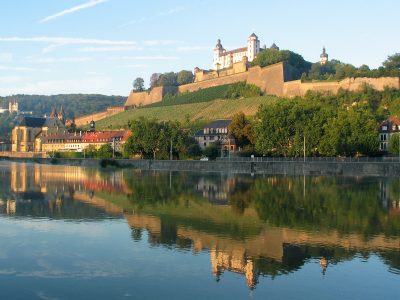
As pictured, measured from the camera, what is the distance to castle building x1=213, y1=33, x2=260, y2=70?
175 meters

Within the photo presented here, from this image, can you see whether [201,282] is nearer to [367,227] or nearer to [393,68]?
[367,227]

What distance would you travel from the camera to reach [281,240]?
19188 millimetres

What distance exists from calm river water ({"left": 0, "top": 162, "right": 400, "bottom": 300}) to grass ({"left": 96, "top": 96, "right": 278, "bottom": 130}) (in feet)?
282

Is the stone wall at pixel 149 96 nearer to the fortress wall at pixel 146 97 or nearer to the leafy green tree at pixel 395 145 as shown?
the fortress wall at pixel 146 97

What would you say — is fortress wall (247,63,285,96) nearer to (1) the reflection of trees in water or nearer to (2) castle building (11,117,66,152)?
Result: (2) castle building (11,117,66,152)

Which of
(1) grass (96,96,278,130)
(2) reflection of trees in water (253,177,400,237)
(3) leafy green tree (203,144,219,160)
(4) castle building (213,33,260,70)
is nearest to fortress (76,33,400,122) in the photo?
(4) castle building (213,33,260,70)

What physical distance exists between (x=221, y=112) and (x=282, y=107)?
5182cm

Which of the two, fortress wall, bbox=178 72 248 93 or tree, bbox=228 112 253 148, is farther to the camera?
fortress wall, bbox=178 72 248 93

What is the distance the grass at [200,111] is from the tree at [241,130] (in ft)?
95.3

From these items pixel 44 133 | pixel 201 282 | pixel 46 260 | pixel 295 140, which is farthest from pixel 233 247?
pixel 44 133

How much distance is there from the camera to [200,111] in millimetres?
128250

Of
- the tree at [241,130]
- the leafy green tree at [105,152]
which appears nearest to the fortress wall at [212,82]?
the leafy green tree at [105,152]

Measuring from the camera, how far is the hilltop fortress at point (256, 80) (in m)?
102

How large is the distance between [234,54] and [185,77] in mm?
18808
